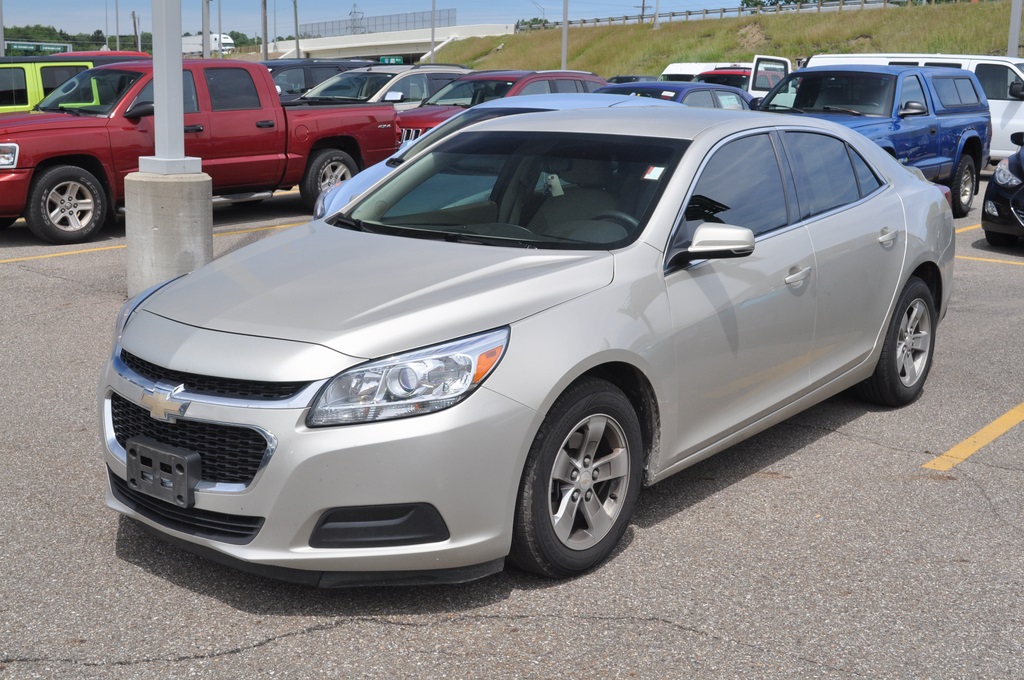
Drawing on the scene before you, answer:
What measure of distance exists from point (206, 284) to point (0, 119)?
8.38 metres

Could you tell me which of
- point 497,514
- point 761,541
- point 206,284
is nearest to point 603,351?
point 497,514

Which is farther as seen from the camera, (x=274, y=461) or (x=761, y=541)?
(x=761, y=541)

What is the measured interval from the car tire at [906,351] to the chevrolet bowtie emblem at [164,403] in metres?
Result: 3.70

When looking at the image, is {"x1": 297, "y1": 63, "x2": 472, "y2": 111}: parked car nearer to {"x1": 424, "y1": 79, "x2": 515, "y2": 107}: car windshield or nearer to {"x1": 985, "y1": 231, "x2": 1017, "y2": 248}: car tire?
{"x1": 424, "y1": 79, "x2": 515, "y2": 107}: car windshield

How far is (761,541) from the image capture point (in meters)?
4.41

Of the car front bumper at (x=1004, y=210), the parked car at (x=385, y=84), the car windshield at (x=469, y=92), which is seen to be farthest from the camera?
the parked car at (x=385, y=84)

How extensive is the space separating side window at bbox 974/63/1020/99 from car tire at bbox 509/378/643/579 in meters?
17.5

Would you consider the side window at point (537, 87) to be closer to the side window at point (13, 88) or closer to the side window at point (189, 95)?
the side window at point (189, 95)

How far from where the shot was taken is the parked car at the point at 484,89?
1482cm

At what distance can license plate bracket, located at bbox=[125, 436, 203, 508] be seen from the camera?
3.62 metres

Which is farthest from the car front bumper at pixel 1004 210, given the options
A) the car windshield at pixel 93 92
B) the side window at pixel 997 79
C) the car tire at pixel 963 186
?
the car windshield at pixel 93 92

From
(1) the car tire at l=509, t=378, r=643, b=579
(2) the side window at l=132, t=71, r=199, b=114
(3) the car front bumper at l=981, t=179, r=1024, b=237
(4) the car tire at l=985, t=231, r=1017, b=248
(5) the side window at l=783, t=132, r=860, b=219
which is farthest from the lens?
(2) the side window at l=132, t=71, r=199, b=114

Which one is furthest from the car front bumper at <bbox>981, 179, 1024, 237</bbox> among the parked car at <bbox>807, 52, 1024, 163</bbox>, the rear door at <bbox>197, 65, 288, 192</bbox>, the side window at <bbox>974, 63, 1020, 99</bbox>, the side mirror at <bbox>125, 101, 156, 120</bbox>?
the side mirror at <bbox>125, 101, 156, 120</bbox>

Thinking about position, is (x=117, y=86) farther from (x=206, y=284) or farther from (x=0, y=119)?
(x=206, y=284)
